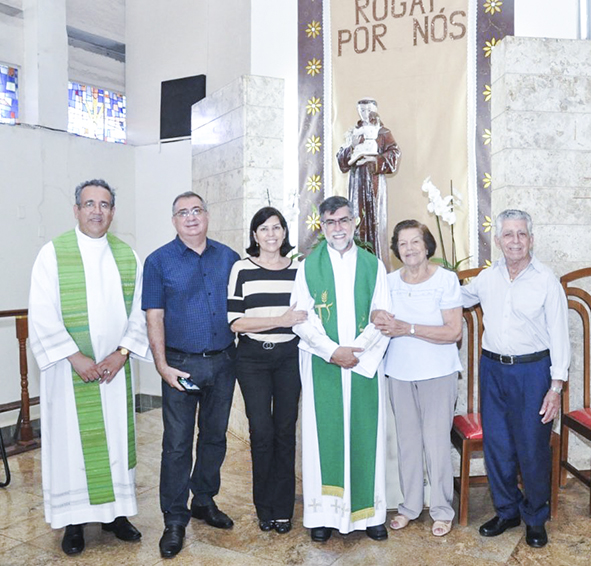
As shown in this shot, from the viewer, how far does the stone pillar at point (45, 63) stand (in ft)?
21.5

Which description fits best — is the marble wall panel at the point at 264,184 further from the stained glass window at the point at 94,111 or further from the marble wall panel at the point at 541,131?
the stained glass window at the point at 94,111

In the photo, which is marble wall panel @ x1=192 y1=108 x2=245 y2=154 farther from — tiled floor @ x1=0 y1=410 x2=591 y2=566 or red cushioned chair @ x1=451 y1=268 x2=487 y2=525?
tiled floor @ x1=0 y1=410 x2=591 y2=566

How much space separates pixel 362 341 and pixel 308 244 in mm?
2262

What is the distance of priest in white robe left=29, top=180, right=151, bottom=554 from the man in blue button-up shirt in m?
0.17

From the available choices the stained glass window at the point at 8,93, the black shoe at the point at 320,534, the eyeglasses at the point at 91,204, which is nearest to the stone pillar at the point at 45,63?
the stained glass window at the point at 8,93

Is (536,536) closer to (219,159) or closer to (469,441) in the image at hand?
(469,441)

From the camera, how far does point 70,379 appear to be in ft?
9.57

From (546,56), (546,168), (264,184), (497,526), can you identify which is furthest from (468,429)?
(264,184)

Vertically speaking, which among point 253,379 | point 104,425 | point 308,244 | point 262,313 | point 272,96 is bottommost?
point 104,425

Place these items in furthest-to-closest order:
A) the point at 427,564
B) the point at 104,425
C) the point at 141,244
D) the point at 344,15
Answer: the point at 141,244 < the point at 344,15 < the point at 104,425 < the point at 427,564

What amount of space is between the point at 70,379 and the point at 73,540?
72 centimetres

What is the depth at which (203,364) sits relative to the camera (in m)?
2.95

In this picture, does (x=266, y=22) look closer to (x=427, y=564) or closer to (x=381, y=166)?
(x=381, y=166)

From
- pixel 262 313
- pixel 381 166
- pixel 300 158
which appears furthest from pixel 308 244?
pixel 262 313
